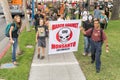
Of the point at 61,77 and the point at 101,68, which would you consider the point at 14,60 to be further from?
the point at 101,68

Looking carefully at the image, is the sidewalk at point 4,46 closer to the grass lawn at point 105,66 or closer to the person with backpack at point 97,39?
the grass lawn at point 105,66

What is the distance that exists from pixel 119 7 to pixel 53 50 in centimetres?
1780

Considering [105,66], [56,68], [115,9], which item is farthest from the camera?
[115,9]

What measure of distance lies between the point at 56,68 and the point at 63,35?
1.75m

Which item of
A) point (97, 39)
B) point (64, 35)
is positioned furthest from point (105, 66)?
point (64, 35)

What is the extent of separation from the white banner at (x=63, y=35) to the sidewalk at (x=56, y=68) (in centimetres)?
41

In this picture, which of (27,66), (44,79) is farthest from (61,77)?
(27,66)

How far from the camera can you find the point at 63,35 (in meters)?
11.4

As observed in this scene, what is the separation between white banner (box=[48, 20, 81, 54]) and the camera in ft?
36.5

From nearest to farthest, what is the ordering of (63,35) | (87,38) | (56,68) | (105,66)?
(56,68), (105,66), (63,35), (87,38)

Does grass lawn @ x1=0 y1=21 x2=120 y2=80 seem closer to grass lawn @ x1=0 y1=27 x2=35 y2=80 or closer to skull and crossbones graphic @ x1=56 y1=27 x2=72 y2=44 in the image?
grass lawn @ x1=0 y1=27 x2=35 y2=80

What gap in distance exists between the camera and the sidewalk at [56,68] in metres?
9.12

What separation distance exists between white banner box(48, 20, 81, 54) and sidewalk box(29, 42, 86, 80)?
405 mm

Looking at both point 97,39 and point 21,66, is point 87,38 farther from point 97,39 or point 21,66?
point 21,66
